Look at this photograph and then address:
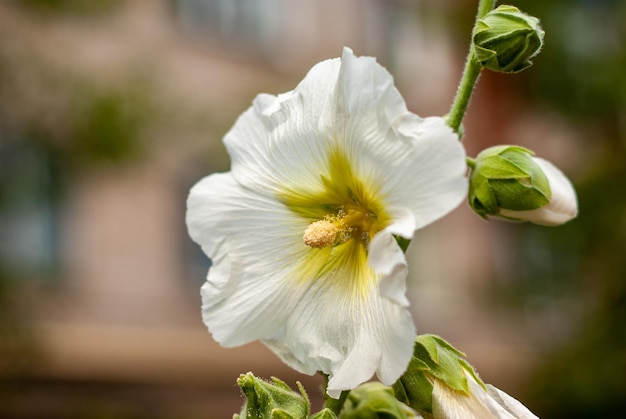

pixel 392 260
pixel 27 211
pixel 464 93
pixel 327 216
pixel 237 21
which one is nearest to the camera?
pixel 392 260

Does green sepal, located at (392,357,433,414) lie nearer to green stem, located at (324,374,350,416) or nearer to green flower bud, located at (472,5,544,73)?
green stem, located at (324,374,350,416)

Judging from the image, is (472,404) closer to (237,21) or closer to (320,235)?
(320,235)

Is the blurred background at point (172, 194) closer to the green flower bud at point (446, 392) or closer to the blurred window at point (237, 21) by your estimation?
the blurred window at point (237, 21)

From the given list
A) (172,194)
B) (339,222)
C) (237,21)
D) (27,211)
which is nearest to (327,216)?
(339,222)

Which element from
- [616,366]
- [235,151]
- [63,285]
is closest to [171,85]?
[63,285]

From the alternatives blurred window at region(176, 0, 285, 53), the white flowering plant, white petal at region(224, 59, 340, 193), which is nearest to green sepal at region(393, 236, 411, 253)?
the white flowering plant

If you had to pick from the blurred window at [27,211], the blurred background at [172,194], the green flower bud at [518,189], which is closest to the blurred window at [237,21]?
the blurred background at [172,194]

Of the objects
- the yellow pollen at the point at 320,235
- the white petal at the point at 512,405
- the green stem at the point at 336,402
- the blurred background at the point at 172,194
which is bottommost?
the blurred background at the point at 172,194
